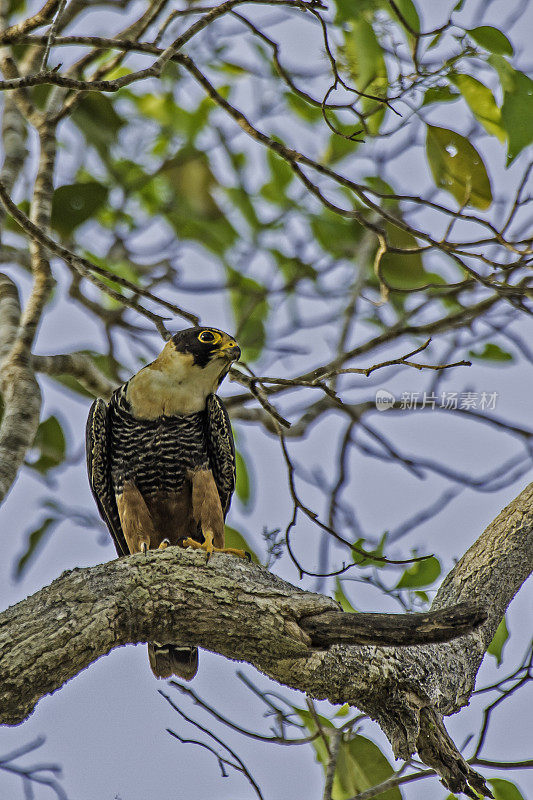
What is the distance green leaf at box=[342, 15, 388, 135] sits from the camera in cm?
392

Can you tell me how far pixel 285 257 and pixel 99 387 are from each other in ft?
10.7

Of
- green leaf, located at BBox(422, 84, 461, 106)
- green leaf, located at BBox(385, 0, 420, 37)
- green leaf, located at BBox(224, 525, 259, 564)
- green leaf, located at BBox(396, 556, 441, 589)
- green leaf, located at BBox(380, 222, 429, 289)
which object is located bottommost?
green leaf, located at BBox(396, 556, 441, 589)

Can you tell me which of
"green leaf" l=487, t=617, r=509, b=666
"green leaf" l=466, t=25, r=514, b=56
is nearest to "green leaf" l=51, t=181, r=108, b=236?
"green leaf" l=466, t=25, r=514, b=56

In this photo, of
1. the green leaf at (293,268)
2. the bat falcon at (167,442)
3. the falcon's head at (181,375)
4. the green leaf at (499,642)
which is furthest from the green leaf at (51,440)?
the green leaf at (499,642)

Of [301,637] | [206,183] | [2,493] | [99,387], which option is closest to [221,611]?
[301,637]

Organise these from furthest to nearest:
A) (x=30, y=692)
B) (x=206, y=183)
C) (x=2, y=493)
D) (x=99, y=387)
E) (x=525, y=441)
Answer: (x=206, y=183)
(x=525, y=441)
(x=99, y=387)
(x=2, y=493)
(x=30, y=692)

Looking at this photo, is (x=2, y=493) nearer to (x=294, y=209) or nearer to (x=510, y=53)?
(x=510, y=53)

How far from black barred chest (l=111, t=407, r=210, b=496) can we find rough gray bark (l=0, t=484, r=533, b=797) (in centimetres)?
143

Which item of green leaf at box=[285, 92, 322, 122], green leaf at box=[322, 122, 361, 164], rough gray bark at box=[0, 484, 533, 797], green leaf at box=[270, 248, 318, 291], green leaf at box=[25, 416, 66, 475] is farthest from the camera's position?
green leaf at box=[270, 248, 318, 291]

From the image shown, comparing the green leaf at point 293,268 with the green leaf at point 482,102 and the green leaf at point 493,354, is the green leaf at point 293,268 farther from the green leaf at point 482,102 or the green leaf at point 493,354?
the green leaf at point 482,102

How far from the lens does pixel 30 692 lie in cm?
297

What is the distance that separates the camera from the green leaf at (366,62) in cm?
392

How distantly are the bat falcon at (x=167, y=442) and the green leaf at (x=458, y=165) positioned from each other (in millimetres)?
1451

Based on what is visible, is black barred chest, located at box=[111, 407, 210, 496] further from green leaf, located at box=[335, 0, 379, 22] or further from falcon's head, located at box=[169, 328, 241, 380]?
green leaf, located at box=[335, 0, 379, 22]
